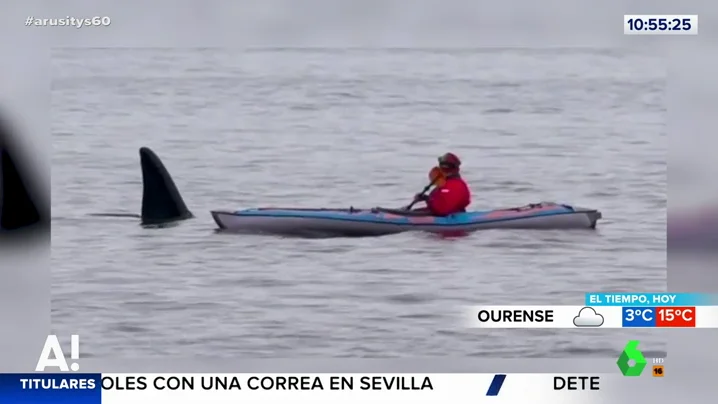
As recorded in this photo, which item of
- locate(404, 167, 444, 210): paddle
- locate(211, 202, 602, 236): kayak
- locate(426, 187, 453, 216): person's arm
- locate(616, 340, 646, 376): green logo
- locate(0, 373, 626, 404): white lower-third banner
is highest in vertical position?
locate(404, 167, 444, 210): paddle

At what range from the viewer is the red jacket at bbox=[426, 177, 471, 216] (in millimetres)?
9812

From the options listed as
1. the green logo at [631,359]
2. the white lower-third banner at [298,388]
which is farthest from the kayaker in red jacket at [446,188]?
the green logo at [631,359]

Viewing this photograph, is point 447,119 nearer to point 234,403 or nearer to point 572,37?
point 572,37

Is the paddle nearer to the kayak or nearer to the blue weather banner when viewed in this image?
the kayak

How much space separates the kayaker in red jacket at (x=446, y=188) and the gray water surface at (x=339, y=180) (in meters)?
0.07

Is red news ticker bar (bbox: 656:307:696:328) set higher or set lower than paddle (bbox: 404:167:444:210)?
lower

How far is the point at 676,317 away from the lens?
9.81 m

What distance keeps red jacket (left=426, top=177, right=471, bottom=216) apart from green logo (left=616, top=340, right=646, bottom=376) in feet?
3.47

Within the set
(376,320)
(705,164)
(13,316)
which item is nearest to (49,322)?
(13,316)

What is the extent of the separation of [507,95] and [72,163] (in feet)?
6.99

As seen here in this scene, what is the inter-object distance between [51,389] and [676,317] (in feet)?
10.0

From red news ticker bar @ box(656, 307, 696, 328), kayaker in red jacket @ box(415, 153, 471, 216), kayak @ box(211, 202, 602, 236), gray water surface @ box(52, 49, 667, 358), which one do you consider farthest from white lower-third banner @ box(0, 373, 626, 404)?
kayaker in red jacket @ box(415, 153, 471, 216)

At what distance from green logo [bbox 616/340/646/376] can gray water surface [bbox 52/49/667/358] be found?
2.5 inches

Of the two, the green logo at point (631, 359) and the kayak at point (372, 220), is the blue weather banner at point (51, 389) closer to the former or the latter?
the kayak at point (372, 220)
